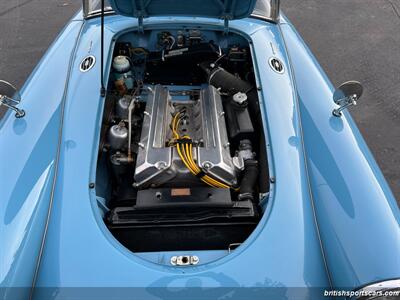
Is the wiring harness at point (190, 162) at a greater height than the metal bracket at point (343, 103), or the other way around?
the metal bracket at point (343, 103)

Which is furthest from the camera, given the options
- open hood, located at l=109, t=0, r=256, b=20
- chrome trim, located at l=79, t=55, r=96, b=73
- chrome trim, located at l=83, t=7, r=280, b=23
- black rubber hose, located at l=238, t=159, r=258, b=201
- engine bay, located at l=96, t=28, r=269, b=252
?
chrome trim, located at l=83, t=7, r=280, b=23

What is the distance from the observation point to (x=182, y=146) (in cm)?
233

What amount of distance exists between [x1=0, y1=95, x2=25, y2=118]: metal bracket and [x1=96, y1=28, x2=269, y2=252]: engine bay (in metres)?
0.52

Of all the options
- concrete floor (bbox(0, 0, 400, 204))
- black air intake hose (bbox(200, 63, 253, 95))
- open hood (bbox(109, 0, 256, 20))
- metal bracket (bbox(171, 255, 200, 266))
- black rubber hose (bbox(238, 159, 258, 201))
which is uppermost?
concrete floor (bbox(0, 0, 400, 204))

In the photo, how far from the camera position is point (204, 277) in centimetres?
189

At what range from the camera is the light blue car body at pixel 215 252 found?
6.20 ft

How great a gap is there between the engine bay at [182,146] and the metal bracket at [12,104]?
518 mm

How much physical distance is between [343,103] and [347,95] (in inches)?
2.2

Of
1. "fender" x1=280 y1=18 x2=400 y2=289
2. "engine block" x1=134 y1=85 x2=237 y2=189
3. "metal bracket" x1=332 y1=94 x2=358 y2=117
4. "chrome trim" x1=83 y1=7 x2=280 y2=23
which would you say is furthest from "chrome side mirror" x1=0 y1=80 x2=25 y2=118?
A: "metal bracket" x1=332 y1=94 x2=358 y2=117

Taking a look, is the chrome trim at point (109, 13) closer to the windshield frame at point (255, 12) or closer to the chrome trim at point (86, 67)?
the windshield frame at point (255, 12)

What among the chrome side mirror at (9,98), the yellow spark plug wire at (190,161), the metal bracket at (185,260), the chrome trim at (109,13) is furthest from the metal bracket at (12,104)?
the metal bracket at (185,260)

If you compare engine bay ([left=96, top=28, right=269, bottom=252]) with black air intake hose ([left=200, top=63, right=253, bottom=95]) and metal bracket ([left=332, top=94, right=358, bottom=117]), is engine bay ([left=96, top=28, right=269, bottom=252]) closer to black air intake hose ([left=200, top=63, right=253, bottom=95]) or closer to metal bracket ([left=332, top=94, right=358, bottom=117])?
black air intake hose ([left=200, top=63, right=253, bottom=95])

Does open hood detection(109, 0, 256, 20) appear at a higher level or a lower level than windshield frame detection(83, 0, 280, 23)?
lower

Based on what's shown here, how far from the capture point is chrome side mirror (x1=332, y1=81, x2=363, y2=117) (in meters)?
2.57
